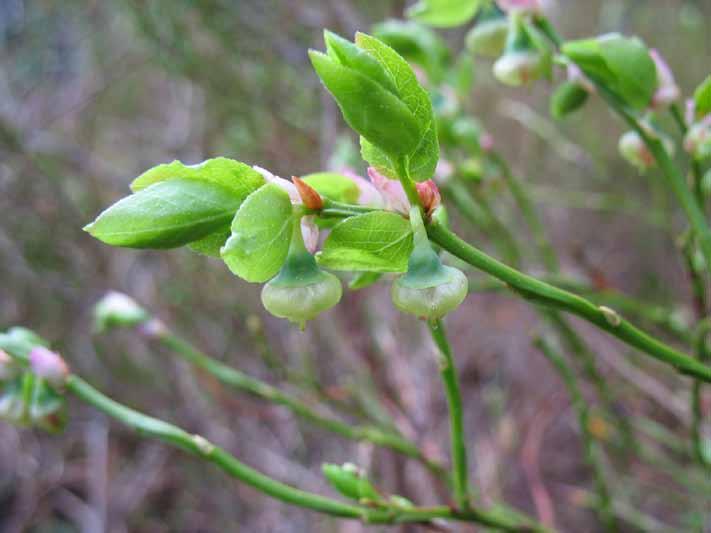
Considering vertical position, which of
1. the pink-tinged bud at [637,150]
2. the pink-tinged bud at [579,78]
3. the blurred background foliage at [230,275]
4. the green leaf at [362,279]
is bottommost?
the blurred background foliage at [230,275]

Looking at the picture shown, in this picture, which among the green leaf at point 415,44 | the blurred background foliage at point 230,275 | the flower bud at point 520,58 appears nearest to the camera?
the flower bud at point 520,58

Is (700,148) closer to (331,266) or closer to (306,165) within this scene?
(331,266)

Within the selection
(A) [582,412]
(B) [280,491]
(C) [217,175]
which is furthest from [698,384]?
(C) [217,175]

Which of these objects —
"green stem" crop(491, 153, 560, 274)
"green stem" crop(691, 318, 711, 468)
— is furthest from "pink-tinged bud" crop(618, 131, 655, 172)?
"green stem" crop(491, 153, 560, 274)

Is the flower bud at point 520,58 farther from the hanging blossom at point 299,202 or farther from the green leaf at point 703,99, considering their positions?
the hanging blossom at point 299,202

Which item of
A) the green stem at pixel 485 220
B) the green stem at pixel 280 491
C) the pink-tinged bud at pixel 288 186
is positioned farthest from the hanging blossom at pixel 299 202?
the green stem at pixel 485 220

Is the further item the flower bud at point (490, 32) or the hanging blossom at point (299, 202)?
the flower bud at point (490, 32)
